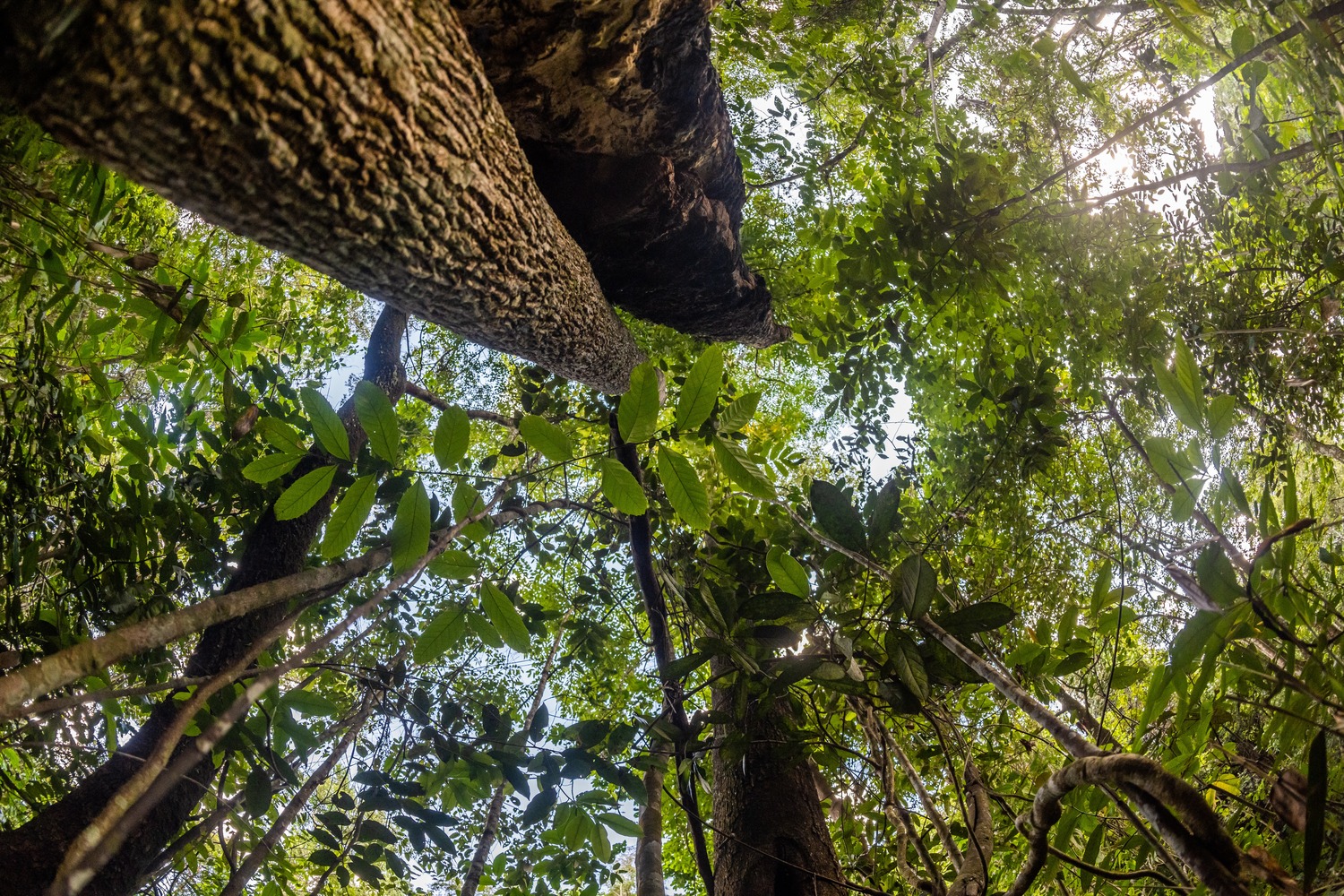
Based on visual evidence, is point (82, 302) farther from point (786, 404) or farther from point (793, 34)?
point (786, 404)

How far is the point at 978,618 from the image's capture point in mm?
1380

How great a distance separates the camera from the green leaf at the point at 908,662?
135 centimetres

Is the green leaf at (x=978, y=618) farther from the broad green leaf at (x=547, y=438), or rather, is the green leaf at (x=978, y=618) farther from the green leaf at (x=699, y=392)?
the broad green leaf at (x=547, y=438)

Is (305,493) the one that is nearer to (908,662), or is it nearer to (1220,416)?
(908,662)

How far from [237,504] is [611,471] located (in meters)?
2.14

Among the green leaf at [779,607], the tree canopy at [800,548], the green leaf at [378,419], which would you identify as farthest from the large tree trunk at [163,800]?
the green leaf at [779,607]

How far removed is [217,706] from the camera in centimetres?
157

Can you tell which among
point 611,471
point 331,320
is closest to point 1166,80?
point 611,471

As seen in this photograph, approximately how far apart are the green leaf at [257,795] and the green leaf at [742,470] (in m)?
1.29

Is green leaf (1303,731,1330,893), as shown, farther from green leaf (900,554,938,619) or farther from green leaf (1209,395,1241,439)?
green leaf (900,554,938,619)

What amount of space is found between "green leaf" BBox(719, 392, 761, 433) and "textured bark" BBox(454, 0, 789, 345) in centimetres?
134

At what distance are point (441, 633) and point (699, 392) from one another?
787 mm

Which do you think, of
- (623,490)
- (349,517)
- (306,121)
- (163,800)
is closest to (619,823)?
(623,490)

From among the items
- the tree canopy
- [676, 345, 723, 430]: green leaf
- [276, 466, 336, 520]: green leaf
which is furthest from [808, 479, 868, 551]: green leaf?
[276, 466, 336, 520]: green leaf
